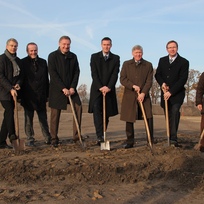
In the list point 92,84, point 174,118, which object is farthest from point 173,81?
point 92,84

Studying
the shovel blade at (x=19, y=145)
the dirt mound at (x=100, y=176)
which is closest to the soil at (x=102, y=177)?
the dirt mound at (x=100, y=176)

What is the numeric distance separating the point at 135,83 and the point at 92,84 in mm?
1028

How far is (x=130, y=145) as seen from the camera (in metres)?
7.23

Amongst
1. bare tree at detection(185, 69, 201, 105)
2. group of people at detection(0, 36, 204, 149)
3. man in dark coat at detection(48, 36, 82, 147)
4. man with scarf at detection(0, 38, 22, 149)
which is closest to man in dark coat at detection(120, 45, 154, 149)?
group of people at detection(0, 36, 204, 149)

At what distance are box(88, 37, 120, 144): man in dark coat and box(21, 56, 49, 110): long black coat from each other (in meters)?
1.13

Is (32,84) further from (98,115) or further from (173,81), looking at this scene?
(173,81)

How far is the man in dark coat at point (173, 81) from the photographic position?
23.5 feet

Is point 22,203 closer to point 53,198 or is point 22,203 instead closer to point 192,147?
point 53,198

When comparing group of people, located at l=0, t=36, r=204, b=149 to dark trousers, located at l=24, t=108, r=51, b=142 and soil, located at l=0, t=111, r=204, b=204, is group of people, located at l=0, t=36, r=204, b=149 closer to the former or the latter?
dark trousers, located at l=24, t=108, r=51, b=142

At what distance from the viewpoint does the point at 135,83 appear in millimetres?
7172

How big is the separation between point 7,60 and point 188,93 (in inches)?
1347

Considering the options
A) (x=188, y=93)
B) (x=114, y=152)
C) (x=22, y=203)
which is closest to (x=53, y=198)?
(x=22, y=203)

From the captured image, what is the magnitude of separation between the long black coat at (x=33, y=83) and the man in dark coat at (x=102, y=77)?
1132 mm

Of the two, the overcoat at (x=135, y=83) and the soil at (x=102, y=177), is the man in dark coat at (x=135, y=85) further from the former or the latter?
the soil at (x=102, y=177)
